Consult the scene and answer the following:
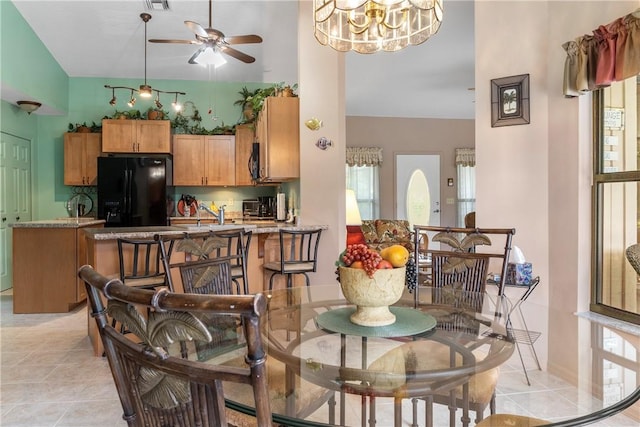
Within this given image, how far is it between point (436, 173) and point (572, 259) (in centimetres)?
604

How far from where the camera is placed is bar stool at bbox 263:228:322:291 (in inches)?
140

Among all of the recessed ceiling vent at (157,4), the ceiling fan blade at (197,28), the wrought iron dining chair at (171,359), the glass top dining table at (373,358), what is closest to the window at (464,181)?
the recessed ceiling vent at (157,4)

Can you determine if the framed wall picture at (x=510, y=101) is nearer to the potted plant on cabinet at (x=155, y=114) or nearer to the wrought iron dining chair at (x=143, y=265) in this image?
the wrought iron dining chair at (x=143, y=265)

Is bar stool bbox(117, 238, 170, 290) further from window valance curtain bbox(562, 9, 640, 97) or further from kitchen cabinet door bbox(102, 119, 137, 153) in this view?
kitchen cabinet door bbox(102, 119, 137, 153)

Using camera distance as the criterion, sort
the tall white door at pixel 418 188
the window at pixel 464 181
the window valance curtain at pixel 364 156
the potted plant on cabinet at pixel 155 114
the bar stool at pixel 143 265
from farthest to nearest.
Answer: the window at pixel 464 181 < the tall white door at pixel 418 188 < the window valance curtain at pixel 364 156 < the potted plant on cabinet at pixel 155 114 < the bar stool at pixel 143 265

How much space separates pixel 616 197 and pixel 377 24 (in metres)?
1.95

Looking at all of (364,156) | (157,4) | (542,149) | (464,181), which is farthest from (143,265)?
(464,181)

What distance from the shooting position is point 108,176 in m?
5.94

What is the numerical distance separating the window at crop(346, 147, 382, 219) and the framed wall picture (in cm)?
510

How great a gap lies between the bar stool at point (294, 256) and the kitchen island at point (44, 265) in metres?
2.27

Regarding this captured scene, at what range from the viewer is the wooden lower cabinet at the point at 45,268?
4383mm

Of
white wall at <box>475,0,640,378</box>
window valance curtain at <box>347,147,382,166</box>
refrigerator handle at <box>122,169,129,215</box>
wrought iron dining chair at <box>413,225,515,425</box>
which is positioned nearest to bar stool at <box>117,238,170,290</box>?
wrought iron dining chair at <box>413,225,515,425</box>

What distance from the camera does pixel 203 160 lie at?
662 centimetres

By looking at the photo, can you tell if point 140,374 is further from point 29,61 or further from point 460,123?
point 460,123
